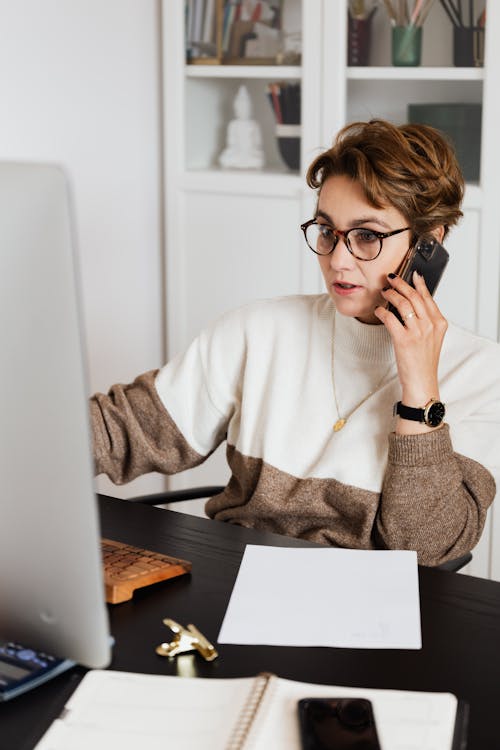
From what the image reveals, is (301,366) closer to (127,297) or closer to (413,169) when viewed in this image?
(413,169)

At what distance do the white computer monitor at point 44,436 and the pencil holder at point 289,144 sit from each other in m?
2.29

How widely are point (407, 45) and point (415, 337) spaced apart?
136 cm

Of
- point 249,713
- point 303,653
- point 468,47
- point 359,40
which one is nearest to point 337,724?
point 249,713

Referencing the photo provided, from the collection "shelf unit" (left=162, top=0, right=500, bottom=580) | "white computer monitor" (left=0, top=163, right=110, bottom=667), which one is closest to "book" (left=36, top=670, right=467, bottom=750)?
"white computer monitor" (left=0, top=163, right=110, bottom=667)

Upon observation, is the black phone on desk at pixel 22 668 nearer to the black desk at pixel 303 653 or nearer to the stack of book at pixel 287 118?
the black desk at pixel 303 653

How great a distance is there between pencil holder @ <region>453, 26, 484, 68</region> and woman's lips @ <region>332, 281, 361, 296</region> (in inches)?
46.3

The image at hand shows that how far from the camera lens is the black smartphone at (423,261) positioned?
5.91 feet

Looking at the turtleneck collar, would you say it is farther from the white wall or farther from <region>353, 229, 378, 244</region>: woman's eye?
the white wall

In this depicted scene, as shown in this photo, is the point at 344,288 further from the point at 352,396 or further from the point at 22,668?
the point at 22,668

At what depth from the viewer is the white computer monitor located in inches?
31.7

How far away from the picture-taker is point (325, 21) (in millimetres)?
2877

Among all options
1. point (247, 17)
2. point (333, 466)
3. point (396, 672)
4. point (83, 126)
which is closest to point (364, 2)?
point (247, 17)

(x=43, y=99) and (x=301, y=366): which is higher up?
(x=43, y=99)

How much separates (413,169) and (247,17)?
1.54 metres
